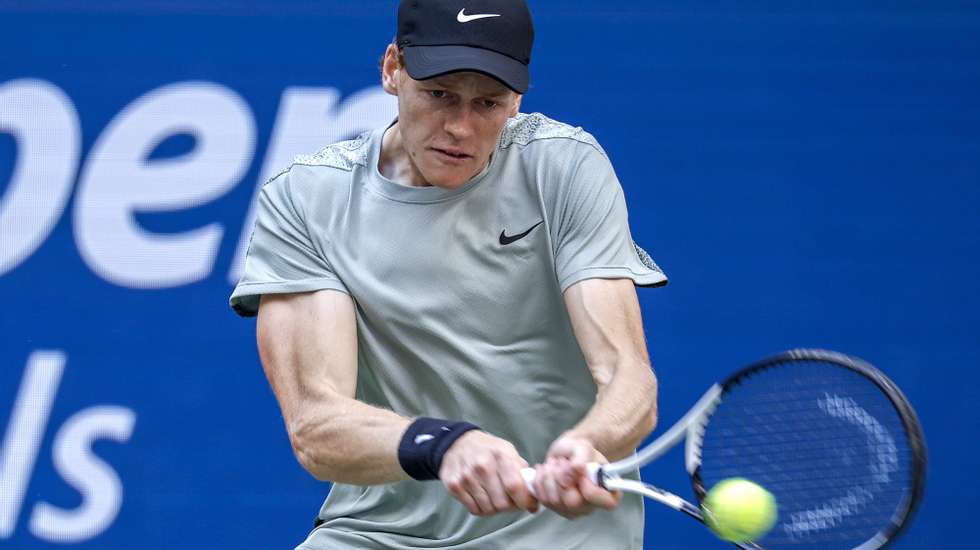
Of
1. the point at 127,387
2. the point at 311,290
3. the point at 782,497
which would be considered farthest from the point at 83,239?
the point at 782,497

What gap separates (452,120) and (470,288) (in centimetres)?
32

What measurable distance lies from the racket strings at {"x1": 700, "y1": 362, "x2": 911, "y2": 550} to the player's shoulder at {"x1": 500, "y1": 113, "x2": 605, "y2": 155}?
23.5 inches

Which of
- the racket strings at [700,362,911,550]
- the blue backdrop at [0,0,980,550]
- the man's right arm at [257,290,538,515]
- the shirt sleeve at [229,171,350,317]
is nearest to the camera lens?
the racket strings at [700,362,911,550]

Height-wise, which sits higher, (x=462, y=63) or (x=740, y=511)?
(x=462, y=63)

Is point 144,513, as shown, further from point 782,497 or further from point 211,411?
point 782,497

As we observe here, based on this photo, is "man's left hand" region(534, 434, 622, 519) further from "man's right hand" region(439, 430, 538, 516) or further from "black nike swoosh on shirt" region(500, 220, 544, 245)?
"black nike swoosh on shirt" region(500, 220, 544, 245)

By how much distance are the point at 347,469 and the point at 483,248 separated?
1.60 ft

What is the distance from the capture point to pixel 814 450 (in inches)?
111

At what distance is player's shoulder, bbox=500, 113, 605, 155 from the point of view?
3.07 m

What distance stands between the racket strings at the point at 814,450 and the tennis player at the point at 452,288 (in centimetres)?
17

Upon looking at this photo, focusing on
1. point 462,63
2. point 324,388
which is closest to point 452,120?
point 462,63

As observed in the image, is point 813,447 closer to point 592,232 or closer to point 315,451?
point 592,232

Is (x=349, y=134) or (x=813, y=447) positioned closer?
(x=813, y=447)

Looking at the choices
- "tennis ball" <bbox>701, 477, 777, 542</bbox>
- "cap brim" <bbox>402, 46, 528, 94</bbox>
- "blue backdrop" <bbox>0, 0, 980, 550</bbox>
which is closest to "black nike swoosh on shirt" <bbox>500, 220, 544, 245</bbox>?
"cap brim" <bbox>402, 46, 528, 94</bbox>
